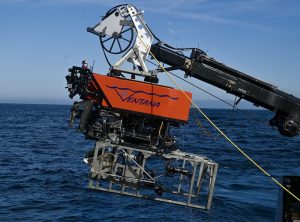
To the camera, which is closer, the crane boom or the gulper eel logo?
the gulper eel logo

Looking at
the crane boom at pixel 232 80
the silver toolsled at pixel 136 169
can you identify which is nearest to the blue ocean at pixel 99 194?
the crane boom at pixel 232 80

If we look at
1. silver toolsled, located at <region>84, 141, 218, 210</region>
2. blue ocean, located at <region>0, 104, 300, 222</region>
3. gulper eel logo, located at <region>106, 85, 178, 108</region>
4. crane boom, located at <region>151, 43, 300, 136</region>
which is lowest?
blue ocean, located at <region>0, 104, 300, 222</region>

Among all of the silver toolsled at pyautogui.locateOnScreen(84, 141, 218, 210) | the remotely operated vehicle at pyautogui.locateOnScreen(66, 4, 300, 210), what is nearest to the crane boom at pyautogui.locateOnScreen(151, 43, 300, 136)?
the remotely operated vehicle at pyautogui.locateOnScreen(66, 4, 300, 210)

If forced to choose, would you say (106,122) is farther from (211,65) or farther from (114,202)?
(114,202)

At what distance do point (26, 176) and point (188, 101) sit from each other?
53.1ft

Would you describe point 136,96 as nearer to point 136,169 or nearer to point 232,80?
point 136,169

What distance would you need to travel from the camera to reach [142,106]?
1332 cm

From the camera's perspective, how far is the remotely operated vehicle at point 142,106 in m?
13.3

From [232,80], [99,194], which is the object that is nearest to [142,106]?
[232,80]

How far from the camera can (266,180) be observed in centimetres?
2678

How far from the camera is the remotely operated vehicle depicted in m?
13.3

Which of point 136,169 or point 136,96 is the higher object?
point 136,96

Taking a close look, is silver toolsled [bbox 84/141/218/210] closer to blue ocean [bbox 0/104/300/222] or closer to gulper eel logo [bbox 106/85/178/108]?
gulper eel logo [bbox 106/85/178/108]

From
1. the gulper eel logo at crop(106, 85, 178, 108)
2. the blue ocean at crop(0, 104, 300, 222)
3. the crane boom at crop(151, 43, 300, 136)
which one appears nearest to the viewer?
the gulper eel logo at crop(106, 85, 178, 108)
